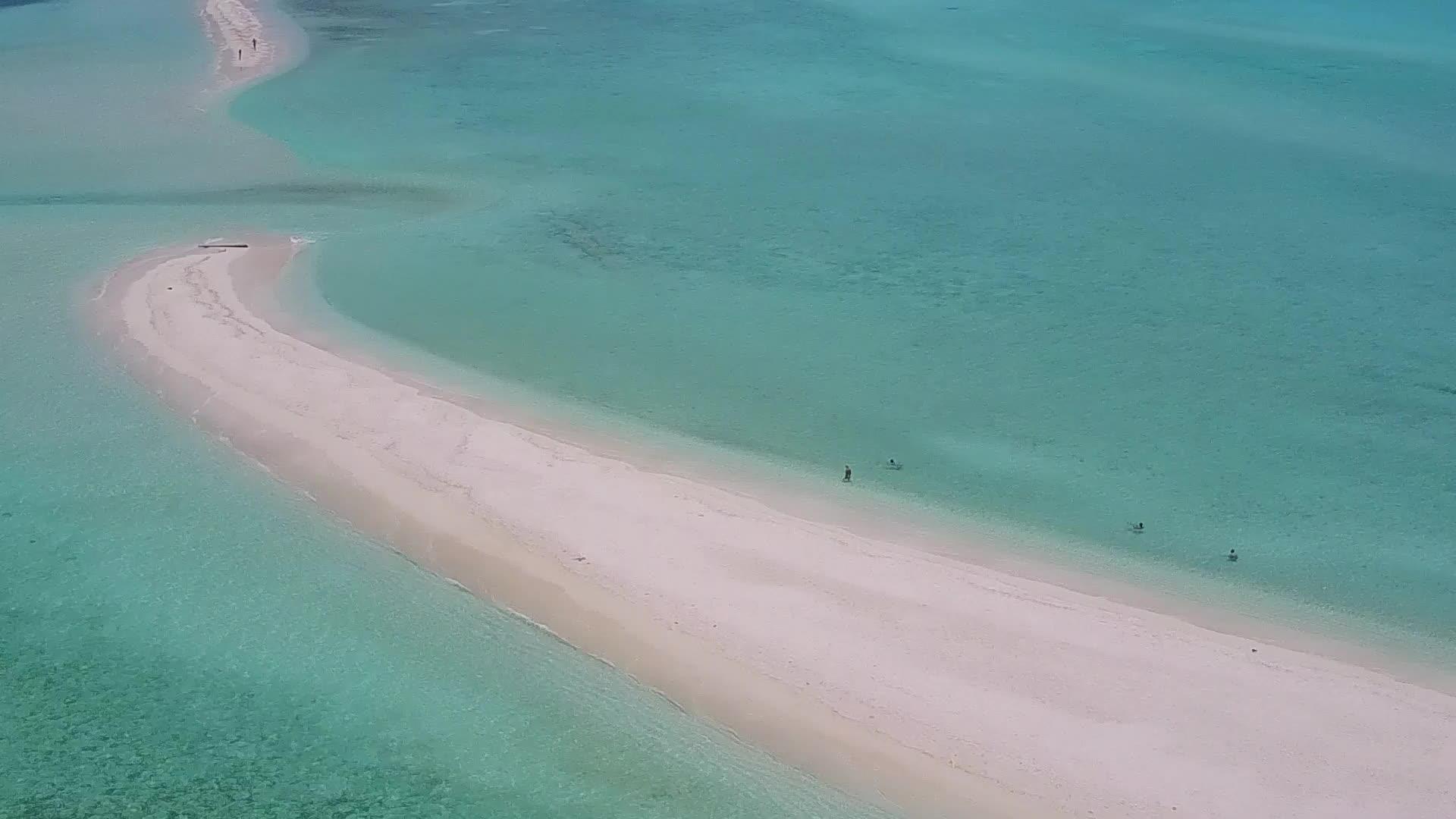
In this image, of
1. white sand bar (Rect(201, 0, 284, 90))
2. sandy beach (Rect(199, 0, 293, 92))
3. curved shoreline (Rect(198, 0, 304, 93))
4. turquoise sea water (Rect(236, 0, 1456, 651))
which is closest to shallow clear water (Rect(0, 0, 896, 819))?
turquoise sea water (Rect(236, 0, 1456, 651))

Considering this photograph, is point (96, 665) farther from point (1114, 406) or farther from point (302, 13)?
point (302, 13)

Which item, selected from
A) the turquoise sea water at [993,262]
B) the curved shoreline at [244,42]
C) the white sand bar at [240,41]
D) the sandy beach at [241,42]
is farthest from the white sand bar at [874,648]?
the white sand bar at [240,41]

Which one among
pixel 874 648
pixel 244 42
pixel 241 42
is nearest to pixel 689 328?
pixel 874 648

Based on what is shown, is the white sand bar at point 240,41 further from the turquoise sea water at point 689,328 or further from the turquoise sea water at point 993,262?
the turquoise sea water at point 993,262

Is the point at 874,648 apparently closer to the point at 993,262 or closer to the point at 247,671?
the point at 247,671

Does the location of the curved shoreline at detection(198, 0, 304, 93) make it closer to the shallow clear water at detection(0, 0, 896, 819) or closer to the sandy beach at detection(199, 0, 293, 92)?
the sandy beach at detection(199, 0, 293, 92)
